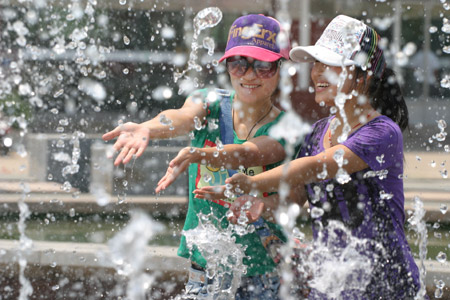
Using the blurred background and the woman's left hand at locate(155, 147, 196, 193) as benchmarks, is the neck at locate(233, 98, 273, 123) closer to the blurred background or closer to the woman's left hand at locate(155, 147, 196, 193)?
the woman's left hand at locate(155, 147, 196, 193)

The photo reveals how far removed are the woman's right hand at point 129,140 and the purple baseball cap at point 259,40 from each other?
462 mm

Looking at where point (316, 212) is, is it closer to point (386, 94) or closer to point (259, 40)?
point (386, 94)

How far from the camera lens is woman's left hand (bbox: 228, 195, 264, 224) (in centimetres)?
230

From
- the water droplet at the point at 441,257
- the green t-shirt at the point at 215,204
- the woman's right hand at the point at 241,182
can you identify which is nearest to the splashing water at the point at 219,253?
the green t-shirt at the point at 215,204

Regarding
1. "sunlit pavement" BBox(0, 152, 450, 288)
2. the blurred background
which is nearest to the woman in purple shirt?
"sunlit pavement" BBox(0, 152, 450, 288)

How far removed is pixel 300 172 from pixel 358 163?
0.19m

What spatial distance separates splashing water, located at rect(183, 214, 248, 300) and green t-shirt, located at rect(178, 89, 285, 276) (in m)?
0.02

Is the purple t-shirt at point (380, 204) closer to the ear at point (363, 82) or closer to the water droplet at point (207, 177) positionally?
the ear at point (363, 82)

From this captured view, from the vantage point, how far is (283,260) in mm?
2428

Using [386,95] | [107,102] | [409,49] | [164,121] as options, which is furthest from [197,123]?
[107,102]

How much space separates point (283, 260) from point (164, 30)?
7.89m

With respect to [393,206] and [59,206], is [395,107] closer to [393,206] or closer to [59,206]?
[393,206]

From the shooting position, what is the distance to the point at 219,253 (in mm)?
2500

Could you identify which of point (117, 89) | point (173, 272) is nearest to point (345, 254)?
point (173, 272)
